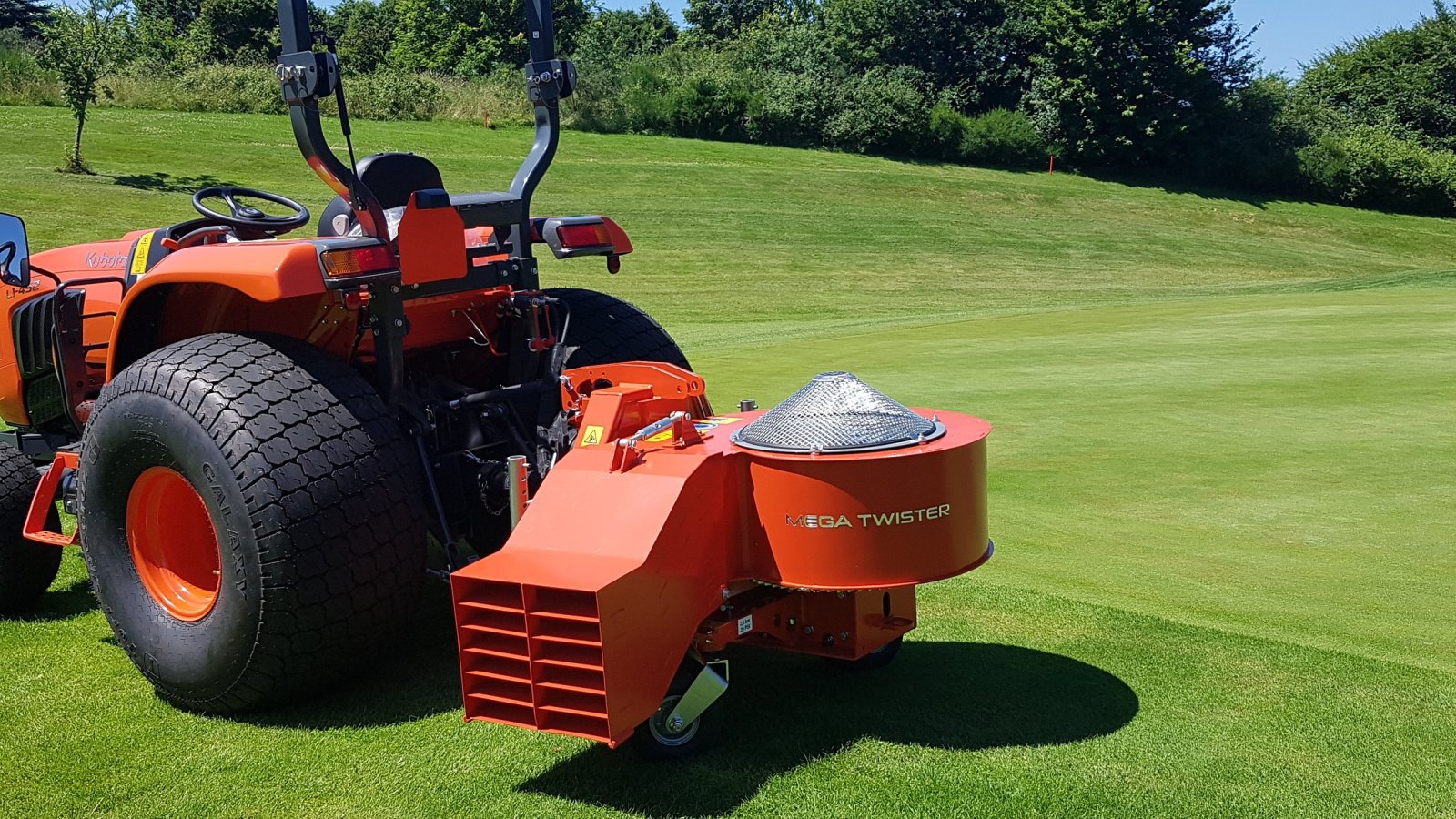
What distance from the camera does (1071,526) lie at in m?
5.91

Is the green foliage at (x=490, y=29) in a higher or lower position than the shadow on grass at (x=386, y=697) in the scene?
higher

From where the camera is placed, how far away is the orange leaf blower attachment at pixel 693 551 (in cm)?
310

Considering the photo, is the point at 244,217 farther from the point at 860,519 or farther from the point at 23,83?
the point at 23,83

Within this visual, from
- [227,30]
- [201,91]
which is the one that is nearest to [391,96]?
[201,91]

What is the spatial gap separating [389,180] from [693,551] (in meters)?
1.67

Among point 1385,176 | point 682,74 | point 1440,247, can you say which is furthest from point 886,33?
point 1440,247

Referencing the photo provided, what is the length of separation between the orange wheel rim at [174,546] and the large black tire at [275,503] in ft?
0.46

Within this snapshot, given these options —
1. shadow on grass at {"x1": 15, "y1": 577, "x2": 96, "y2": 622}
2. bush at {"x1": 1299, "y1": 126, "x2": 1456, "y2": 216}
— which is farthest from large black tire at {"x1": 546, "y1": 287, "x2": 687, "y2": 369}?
bush at {"x1": 1299, "y1": 126, "x2": 1456, "y2": 216}

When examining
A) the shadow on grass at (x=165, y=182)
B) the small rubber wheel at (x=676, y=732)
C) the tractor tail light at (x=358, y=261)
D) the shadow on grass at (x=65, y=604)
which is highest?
the tractor tail light at (x=358, y=261)

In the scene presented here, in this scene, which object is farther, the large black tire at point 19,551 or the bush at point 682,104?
the bush at point 682,104

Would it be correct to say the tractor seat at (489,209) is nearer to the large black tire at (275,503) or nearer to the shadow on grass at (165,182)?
the large black tire at (275,503)

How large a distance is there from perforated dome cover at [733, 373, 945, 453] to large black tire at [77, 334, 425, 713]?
39.8 inches

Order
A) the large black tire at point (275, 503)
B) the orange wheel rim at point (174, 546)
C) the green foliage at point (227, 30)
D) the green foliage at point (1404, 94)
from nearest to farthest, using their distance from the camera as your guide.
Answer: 1. the large black tire at point (275, 503)
2. the orange wheel rim at point (174, 546)
3. the green foliage at point (227, 30)
4. the green foliage at point (1404, 94)

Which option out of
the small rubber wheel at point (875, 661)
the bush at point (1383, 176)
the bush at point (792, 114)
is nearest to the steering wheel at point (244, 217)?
the small rubber wheel at point (875, 661)
